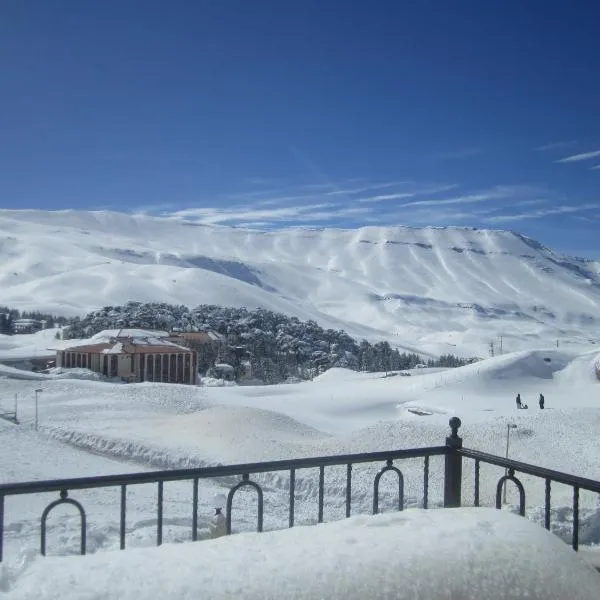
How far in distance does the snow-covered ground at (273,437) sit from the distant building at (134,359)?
971cm

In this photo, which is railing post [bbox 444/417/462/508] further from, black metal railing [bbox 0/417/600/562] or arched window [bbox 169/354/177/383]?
arched window [bbox 169/354/177/383]

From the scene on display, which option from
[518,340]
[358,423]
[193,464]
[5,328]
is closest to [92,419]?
[193,464]

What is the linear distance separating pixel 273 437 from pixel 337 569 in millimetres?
20712

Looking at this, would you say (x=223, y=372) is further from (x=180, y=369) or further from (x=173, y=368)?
(x=173, y=368)

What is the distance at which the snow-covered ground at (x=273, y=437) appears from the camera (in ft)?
36.4

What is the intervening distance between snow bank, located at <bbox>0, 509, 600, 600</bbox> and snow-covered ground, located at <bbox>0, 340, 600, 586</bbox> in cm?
30

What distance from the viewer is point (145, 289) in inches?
6112

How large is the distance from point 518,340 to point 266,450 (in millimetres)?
177584

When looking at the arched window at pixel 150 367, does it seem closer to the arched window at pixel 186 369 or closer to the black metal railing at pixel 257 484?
the arched window at pixel 186 369

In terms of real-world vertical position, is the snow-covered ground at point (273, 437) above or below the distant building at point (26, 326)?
below

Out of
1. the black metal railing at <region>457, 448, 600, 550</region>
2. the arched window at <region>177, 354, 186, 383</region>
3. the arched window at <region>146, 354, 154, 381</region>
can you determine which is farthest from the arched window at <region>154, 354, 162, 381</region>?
the black metal railing at <region>457, 448, 600, 550</region>

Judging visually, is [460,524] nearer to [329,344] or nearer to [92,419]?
[92,419]

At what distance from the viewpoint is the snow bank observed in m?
2.38

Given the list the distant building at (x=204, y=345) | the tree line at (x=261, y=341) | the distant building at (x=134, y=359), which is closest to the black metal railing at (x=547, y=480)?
the distant building at (x=134, y=359)
